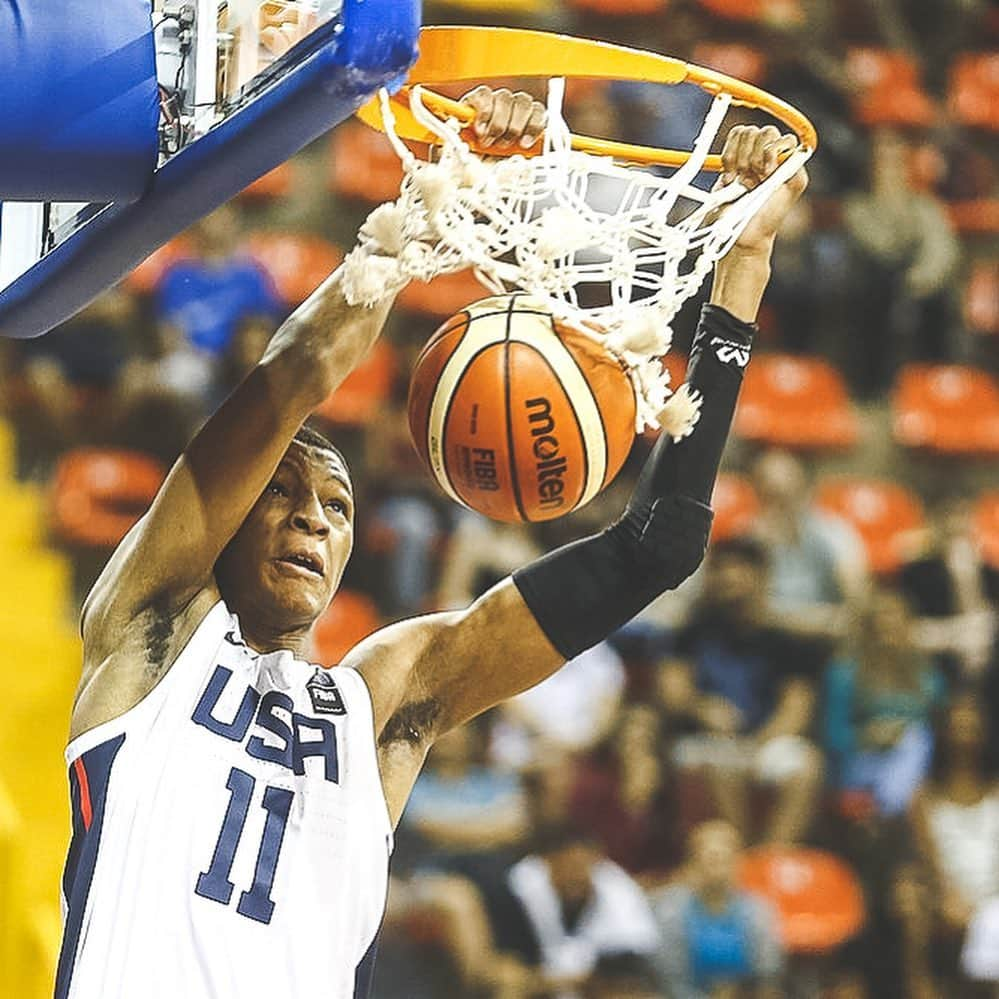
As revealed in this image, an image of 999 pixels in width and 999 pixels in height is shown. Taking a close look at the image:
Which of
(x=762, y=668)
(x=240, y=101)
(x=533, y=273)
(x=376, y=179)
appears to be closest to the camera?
(x=240, y=101)

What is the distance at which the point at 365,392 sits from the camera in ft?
26.7

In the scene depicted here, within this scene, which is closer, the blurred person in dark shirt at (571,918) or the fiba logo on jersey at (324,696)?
the fiba logo on jersey at (324,696)

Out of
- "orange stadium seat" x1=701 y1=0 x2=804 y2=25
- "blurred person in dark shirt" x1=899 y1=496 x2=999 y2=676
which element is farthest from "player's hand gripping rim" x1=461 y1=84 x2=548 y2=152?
"orange stadium seat" x1=701 y1=0 x2=804 y2=25

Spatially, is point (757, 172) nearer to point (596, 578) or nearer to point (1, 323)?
point (596, 578)

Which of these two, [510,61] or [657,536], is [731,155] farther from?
[657,536]

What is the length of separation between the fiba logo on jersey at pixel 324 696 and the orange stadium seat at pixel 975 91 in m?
8.20

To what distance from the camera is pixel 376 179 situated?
30.0 ft

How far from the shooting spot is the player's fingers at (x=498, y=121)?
10.7 feet

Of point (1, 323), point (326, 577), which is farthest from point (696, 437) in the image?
point (1, 323)

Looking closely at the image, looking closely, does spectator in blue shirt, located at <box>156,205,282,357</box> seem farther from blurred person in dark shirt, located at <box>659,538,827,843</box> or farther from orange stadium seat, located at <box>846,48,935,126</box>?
orange stadium seat, located at <box>846,48,935,126</box>

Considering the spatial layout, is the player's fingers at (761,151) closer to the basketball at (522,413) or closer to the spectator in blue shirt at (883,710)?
the basketball at (522,413)

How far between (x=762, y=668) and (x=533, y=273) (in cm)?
472

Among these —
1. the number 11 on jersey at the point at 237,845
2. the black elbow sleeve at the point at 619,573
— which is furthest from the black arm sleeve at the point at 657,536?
the number 11 on jersey at the point at 237,845

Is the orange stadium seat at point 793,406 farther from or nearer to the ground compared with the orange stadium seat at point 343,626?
nearer to the ground
